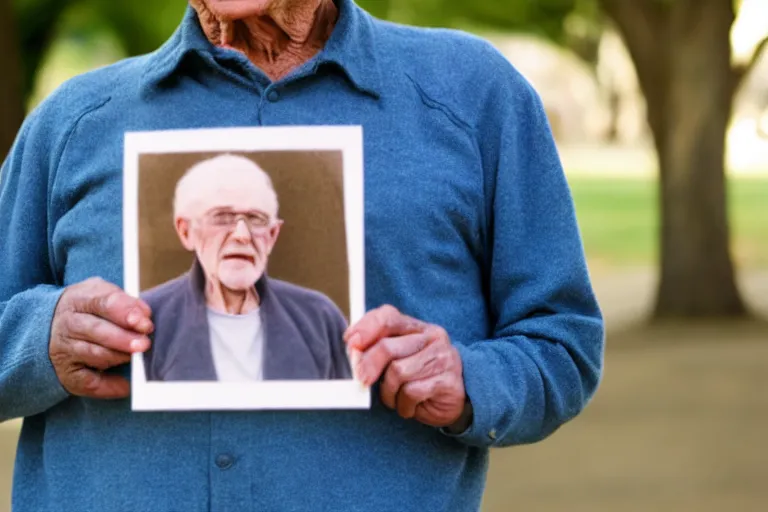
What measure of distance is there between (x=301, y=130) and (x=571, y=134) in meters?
50.0

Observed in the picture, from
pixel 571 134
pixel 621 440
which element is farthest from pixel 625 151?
pixel 621 440

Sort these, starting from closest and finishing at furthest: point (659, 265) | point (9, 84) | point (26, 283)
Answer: point (26, 283), point (9, 84), point (659, 265)

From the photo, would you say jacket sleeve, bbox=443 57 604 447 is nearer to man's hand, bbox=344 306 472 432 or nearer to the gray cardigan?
man's hand, bbox=344 306 472 432

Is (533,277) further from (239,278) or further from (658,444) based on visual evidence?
(658,444)

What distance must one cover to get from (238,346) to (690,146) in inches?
451

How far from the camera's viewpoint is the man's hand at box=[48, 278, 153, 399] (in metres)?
1.81

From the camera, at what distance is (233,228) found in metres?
1.83

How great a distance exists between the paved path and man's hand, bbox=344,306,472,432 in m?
4.66

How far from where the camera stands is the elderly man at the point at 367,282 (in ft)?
6.07

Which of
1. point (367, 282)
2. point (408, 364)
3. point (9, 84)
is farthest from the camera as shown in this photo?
point (9, 84)

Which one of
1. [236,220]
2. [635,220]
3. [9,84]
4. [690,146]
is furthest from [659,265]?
[635,220]

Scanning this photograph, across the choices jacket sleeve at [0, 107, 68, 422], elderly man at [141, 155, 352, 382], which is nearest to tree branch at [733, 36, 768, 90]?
jacket sleeve at [0, 107, 68, 422]

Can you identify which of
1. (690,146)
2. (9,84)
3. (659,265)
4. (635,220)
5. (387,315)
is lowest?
(635,220)

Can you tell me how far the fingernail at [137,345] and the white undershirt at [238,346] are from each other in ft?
0.30
